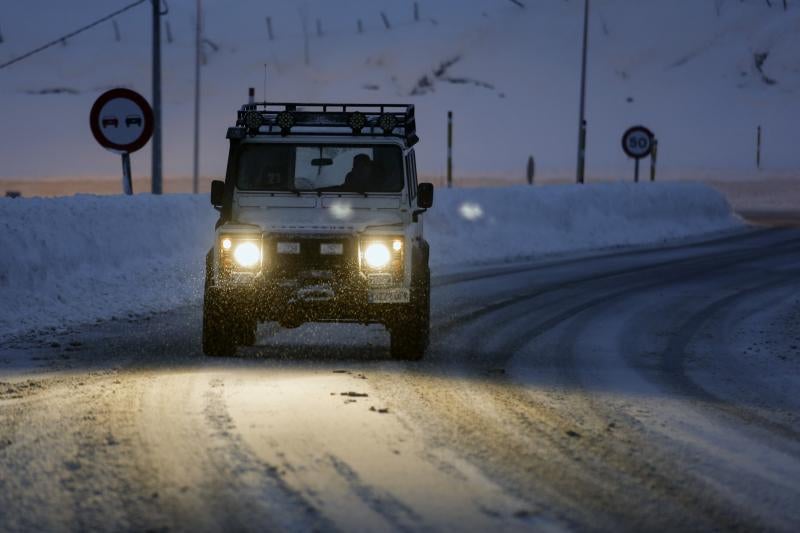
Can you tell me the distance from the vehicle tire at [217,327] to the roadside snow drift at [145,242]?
289 cm

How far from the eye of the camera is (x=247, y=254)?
12078 millimetres

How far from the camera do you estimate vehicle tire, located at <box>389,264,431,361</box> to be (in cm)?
1212

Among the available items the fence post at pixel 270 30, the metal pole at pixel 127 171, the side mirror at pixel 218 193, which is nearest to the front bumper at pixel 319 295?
the side mirror at pixel 218 193

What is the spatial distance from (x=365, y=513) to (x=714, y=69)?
308 ft

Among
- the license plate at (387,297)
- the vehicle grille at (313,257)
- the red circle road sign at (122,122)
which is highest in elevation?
the red circle road sign at (122,122)

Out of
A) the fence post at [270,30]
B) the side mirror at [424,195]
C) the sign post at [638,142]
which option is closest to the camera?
the side mirror at [424,195]

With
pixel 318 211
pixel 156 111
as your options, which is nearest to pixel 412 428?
pixel 318 211

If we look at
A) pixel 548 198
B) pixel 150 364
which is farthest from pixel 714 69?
pixel 150 364

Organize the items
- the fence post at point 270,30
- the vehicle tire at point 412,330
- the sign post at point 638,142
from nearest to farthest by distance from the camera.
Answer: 1. the vehicle tire at point 412,330
2. the sign post at point 638,142
3. the fence post at point 270,30

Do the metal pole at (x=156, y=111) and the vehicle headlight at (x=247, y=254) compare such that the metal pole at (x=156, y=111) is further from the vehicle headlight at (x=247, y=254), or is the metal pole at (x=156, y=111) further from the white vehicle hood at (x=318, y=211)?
the vehicle headlight at (x=247, y=254)

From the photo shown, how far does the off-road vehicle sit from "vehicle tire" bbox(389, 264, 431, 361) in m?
0.01

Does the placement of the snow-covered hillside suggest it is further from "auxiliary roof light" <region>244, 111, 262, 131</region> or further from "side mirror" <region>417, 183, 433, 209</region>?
"side mirror" <region>417, 183, 433, 209</region>

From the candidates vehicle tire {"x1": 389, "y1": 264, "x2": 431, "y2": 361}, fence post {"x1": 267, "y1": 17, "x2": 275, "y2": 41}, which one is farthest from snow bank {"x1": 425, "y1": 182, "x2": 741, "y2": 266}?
fence post {"x1": 267, "y1": 17, "x2": 275, "y2": 41}

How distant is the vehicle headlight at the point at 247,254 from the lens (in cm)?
1206
